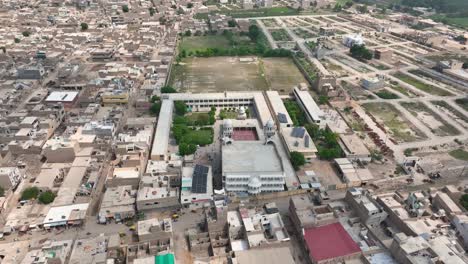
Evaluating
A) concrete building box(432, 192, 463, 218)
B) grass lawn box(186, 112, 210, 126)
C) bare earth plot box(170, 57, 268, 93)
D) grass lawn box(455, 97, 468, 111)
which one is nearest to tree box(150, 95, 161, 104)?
grass lawn box(186, 112, 210, 126)

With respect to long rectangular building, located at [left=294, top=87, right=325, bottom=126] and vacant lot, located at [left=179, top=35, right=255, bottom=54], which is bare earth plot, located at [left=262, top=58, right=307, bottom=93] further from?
vacant lot, located at [left=179, top=35, right=255, bottom=54]

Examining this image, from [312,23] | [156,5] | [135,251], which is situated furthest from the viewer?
[156,5]

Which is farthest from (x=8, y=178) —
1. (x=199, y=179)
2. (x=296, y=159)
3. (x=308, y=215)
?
(x=296, y=159)

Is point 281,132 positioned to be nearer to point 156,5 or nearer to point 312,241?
point 312,241

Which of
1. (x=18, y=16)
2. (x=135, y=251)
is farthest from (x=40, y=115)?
(x=18, y=16)

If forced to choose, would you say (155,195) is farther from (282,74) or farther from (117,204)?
(282,74)

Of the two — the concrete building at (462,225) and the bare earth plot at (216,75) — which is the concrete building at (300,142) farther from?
the bare earth plot at (216,75)
